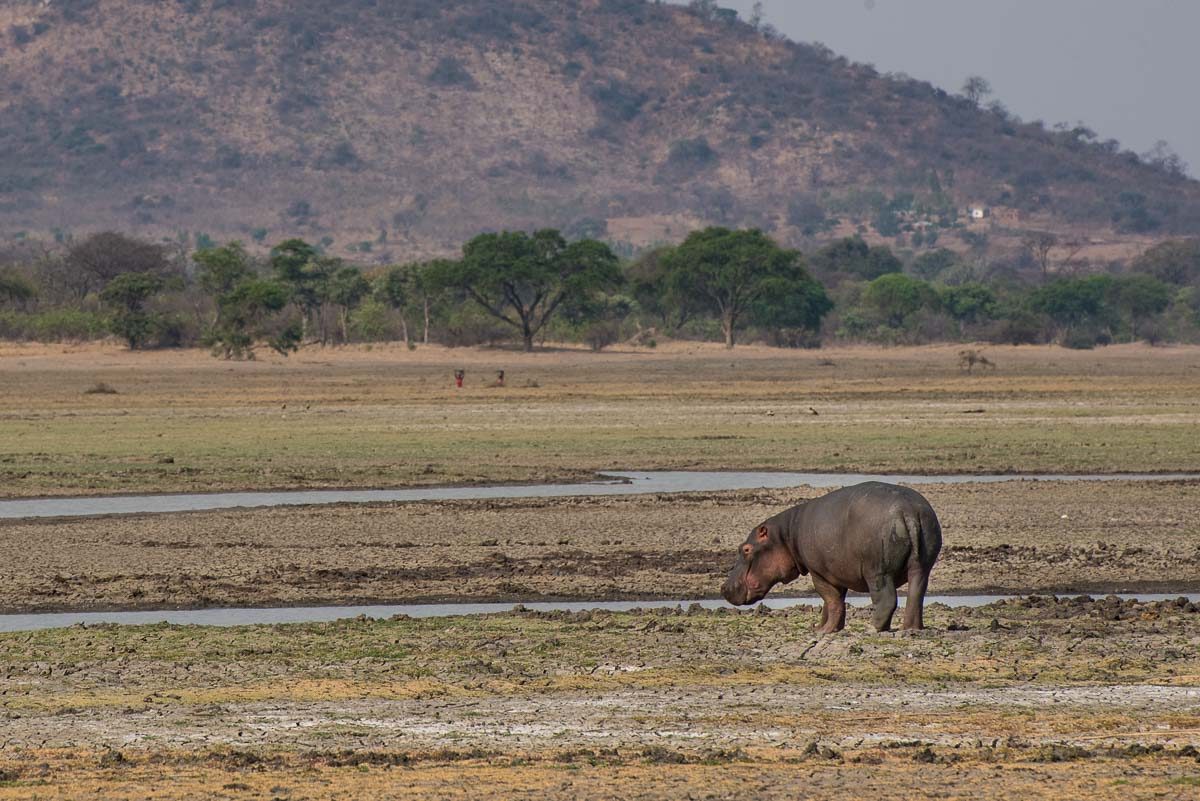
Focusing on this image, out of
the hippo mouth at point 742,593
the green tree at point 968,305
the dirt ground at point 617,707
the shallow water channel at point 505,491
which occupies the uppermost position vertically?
the green tree at point 968,305

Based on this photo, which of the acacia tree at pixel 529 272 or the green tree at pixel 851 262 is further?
the green tree at pixel 851 262

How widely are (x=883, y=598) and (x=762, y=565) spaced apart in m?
1.15

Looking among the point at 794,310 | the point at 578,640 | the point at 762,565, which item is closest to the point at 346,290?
the point at 794,310

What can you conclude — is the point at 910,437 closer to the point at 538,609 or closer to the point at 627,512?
the point at 627,512

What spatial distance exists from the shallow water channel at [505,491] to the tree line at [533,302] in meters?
47.6

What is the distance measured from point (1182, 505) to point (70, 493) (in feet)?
49.5

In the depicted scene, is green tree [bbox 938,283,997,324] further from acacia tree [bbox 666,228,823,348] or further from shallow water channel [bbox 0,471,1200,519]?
shallow water channel [bbox 0,471,1200,519]

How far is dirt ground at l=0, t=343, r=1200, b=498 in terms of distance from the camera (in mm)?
30375

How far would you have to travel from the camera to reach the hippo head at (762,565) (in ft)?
46.1

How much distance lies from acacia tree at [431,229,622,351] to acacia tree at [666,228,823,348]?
6992 mm

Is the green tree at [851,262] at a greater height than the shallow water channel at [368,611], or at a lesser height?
greater

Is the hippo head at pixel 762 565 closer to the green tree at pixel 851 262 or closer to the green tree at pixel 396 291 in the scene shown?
the green tree at pixel 396 291

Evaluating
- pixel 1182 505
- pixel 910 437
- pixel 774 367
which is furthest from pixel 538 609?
pixel 774 367

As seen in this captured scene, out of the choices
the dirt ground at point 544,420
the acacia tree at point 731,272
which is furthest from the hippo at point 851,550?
the acacia tree at point 731,272
